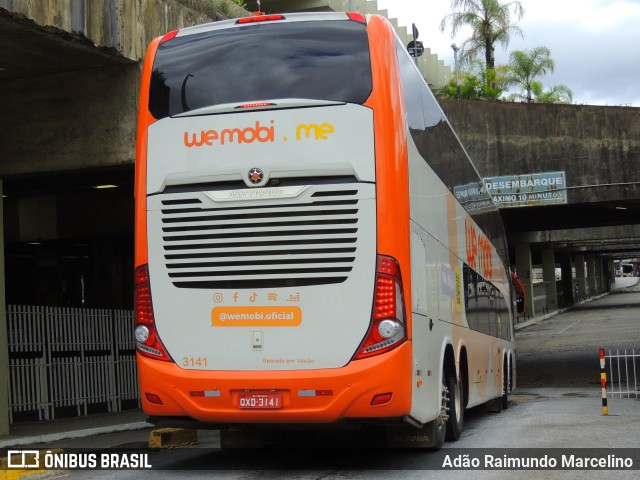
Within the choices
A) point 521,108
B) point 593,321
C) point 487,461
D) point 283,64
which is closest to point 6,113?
point 283,64

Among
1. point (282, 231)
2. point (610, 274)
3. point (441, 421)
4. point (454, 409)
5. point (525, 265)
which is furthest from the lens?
point (610, 274)

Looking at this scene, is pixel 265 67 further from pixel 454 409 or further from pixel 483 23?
pixel 483 23

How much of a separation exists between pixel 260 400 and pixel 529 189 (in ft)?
54.4

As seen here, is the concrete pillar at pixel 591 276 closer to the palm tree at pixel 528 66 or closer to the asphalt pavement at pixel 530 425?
the palm tree at pixel 528 66

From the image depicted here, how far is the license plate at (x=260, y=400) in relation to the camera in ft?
28.9

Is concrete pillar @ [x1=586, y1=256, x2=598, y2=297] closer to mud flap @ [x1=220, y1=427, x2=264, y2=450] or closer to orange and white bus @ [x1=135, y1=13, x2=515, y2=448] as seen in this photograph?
mud flap @ [x1=220, y1=427, x2=264, y2=450]

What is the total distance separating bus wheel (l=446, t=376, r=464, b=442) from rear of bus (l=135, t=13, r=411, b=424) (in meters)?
2.66

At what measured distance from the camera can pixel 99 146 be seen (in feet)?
46.3

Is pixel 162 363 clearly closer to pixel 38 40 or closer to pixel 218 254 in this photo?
pixel 218 254

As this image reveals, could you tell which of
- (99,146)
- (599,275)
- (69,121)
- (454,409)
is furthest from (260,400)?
(599,275)

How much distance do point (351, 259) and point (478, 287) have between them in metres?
6.25

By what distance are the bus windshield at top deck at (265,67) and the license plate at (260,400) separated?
288cm

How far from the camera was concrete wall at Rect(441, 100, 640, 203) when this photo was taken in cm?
2277

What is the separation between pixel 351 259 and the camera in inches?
348
